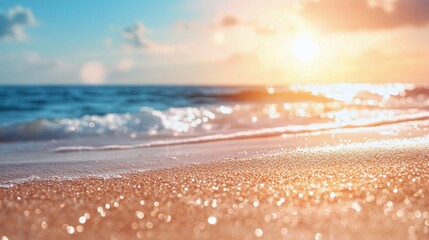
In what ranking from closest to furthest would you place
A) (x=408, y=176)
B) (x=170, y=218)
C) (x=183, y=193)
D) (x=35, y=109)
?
(x=170, y=218), (x=183, y=193), (x=408, y=176), (x=35, y=109)

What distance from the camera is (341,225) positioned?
2.64 metres

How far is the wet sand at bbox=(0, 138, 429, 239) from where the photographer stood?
8.61 feet

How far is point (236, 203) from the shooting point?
316cm

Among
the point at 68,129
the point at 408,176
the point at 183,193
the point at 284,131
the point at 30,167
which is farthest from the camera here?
the point at 68,129

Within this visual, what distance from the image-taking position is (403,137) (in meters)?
6.52

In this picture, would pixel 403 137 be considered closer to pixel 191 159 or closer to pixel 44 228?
pixel 191 159

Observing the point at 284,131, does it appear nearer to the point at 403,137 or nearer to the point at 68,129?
the point at 403,137

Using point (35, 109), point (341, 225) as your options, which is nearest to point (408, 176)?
point (341, 225)

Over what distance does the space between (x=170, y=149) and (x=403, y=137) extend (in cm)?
344

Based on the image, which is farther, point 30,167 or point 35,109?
point 35,109

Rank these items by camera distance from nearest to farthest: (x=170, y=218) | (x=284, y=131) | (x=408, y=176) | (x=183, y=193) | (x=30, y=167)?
1. (x=170, y=218)
2. (x=183, y=193)
3. (x=408, y=176)
4. (x=30, y=167)
5. (x=284, y=131)

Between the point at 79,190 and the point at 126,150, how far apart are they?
3.04m

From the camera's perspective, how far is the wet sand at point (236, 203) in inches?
103

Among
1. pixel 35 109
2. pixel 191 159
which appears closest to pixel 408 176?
pixel 191 159
